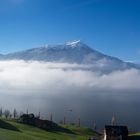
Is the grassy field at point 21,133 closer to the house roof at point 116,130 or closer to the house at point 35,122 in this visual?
the house roof at point 116,130

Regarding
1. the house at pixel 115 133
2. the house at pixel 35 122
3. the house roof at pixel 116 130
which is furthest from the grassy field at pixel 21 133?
the house at pixel 35 122

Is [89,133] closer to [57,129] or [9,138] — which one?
[57,129]

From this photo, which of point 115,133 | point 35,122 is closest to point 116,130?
point 115,133

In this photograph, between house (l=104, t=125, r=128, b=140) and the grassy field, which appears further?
house (l=104, t=125, r=128, b=140)

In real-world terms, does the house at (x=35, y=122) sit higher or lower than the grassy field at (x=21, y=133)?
higher

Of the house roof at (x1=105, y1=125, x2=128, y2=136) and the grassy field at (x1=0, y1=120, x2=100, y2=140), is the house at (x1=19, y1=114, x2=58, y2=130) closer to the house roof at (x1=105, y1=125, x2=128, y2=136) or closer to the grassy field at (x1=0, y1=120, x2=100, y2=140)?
the grassy field at (x1=0, y1=120, x2=100, y2=140)

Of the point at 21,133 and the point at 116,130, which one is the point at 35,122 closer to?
the point at 116,130

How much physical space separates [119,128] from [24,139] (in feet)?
180

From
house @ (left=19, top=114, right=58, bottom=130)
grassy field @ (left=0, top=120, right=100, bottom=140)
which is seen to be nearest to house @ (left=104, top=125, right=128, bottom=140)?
grassy field @ (left=0, top=120, right=100, bottom=140)

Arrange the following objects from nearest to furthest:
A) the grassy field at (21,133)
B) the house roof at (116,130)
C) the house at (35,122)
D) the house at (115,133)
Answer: the grassy field at (21,133) → the house at (115,133) → the house roof at (116,130) → the house at (35,122)

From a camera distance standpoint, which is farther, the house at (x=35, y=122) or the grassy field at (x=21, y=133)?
the house at (x=35, y=122)

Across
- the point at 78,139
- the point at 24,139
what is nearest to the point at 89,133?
the point at 78,139

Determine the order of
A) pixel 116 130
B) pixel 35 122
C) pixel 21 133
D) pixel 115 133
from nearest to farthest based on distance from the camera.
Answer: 1. pixel 21 133
2. pixel 115 133
3. pixel 116 130
4. pixel 35 122

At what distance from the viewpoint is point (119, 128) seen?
143000 mm
